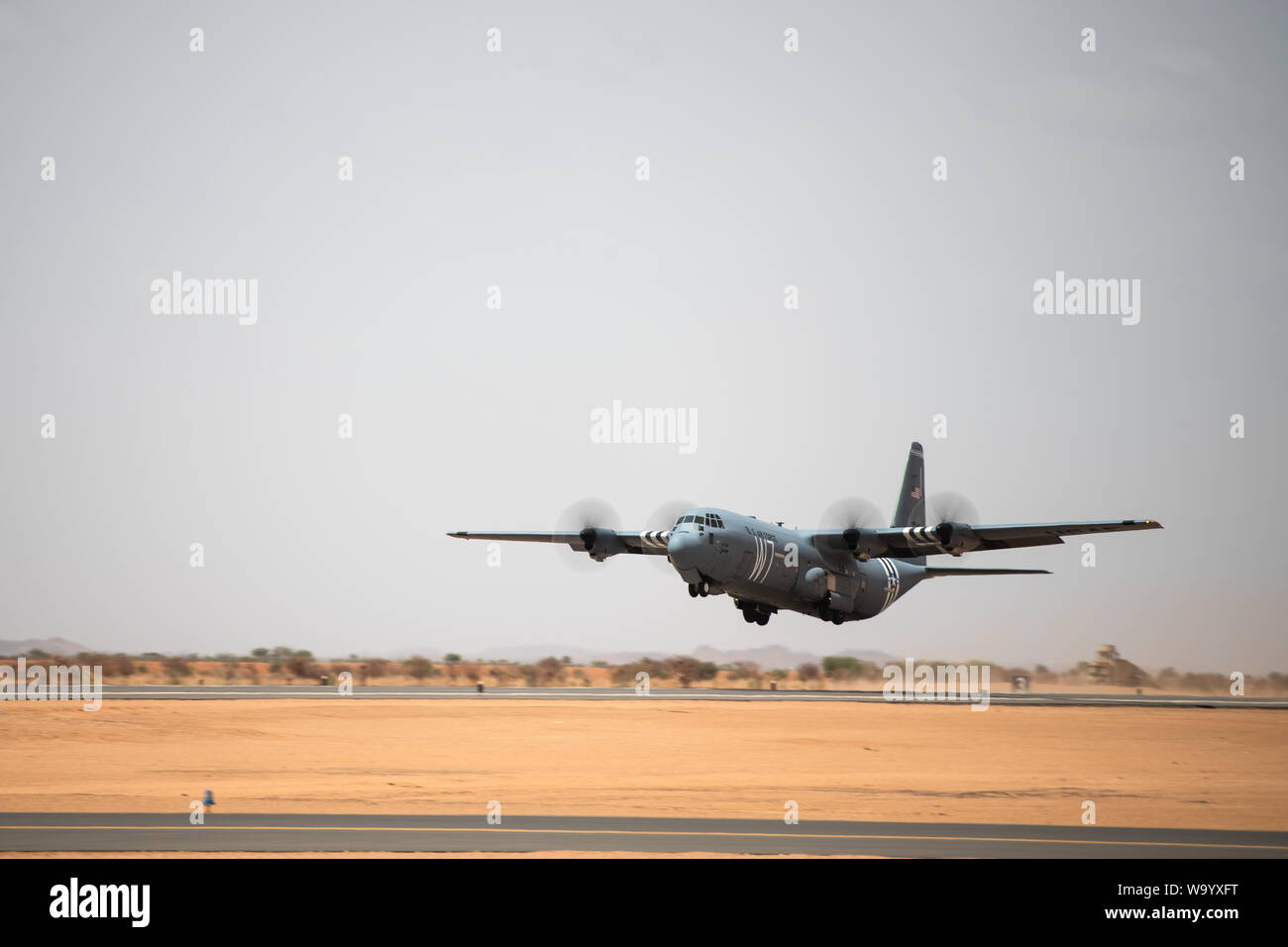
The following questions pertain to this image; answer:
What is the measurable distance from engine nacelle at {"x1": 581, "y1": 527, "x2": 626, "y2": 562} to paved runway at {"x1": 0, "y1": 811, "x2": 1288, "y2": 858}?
3396cm

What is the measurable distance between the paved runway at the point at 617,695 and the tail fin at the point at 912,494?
13.0m

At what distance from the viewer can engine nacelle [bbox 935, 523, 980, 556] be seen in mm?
49031

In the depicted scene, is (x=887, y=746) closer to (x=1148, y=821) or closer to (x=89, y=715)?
(x=1148, y=821)

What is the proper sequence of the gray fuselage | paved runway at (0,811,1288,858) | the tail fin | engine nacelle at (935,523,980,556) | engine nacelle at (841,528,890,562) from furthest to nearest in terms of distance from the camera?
1. the tail fin
2. engine nacelle at (841,528,890,562)
3. engine nacelle at (935,523,980,556)
4. the gray fuselage
5. paved runway at (0,811,1288,858)

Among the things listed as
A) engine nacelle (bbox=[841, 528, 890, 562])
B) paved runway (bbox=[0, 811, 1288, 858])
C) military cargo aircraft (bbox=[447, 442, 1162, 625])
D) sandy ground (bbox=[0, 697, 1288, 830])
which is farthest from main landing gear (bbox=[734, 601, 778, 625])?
paved runway (bbox=[0, 811, 1288, 858])

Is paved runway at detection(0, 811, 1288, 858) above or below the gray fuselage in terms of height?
below

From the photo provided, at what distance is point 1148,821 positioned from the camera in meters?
22.5

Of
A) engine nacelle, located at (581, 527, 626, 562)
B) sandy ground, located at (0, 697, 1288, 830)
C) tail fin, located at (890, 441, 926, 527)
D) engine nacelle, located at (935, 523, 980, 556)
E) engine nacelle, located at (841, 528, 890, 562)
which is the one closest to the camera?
sandy ground, located at (0, 697, 1288, 830)

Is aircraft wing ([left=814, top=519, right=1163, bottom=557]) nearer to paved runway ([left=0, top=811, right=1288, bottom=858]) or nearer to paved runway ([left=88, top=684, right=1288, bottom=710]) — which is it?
paved runway ([left=88, top=684, right=1288, bottom=710])

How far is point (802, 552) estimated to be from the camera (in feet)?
172

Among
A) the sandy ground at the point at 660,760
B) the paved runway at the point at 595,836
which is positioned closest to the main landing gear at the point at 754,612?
the sandy ground at the point at 660,760

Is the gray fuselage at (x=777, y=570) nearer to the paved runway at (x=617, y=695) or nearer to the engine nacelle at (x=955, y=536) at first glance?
the paved runway at (x=617, y=695)
